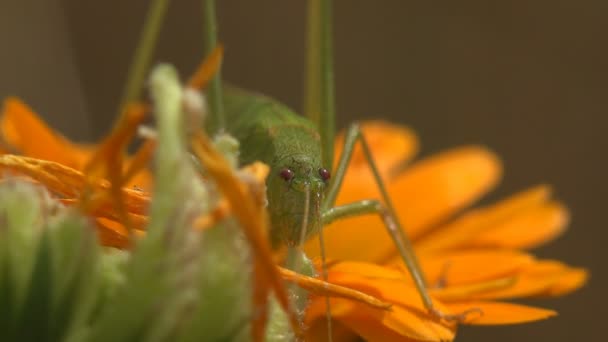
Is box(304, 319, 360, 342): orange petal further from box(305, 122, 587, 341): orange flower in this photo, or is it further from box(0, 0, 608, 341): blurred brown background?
box(0, 0, 608, 341): blurred brown background

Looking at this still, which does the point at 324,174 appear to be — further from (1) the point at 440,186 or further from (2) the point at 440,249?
(1) the point at 440,186

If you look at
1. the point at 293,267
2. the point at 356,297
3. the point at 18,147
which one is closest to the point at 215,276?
the point at 356,297

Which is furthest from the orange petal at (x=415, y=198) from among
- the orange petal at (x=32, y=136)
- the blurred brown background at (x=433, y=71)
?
the blurred brown background at (x=433, y=71)

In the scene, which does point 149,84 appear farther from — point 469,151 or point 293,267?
point 469,151

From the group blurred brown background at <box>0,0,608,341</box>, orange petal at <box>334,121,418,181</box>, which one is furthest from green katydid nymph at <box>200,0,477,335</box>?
blurred brown background at <box>0,0,608,341</box>

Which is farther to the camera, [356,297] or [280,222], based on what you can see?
[280,222]

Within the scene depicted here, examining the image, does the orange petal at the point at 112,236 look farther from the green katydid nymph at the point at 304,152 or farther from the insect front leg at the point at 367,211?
the insect front leg at the point at 367,211
